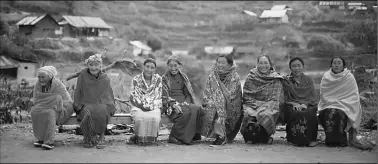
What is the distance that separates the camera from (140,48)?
26.7m

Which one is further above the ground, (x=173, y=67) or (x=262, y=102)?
(x=173, y=67)

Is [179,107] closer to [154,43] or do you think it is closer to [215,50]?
[215,50]

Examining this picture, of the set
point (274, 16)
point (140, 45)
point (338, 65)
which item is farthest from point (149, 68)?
point (274, 16)

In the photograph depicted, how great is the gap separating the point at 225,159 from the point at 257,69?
163cm

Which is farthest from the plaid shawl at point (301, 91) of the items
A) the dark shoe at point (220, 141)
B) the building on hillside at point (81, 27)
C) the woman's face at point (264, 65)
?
the building on hillside at point (81, 27)

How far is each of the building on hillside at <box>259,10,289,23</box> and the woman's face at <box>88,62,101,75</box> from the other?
84.1ft

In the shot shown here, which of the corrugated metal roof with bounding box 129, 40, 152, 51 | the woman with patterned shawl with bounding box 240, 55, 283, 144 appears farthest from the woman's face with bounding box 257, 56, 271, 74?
the corrugated metal roof with bounding box 129, 40, 152, 51

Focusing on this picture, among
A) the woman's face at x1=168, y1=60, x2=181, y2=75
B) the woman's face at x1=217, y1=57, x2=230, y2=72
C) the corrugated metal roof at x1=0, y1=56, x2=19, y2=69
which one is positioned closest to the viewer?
the woman's face at x1=217, y1=57, x2=230, y2=72

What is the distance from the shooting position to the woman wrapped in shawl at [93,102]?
5.08 m

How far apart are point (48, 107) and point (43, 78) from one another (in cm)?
35

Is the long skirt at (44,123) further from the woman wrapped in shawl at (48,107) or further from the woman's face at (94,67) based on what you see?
the woman's face at (94,67)

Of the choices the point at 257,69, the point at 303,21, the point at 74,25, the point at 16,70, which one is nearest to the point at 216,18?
the point at 303,21

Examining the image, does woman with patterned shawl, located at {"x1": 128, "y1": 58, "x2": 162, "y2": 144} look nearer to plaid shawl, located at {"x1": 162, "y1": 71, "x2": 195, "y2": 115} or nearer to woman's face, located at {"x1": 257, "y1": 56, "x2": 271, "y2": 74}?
plaid shawl, located at {"x1": 162, "y1": 71, "x2": 195, "y2": 115}

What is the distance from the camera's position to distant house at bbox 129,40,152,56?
26062 millimetres
